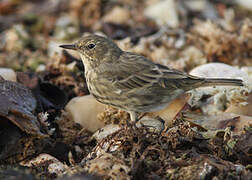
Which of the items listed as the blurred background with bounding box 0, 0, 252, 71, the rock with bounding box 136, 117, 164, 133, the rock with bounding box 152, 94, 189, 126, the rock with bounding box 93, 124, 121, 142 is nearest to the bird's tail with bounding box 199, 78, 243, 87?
the rock with bounding box 152, 94, 189, 126

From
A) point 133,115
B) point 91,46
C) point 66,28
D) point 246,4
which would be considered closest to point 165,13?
point 246,4

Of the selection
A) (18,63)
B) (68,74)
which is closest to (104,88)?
(68,74)

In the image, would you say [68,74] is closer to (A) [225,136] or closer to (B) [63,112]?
(B) [63,112]

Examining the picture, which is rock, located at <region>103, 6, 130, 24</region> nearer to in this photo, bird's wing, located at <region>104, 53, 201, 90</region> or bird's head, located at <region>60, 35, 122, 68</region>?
bird's head, located at <region>60, 35, 122, 68</region>

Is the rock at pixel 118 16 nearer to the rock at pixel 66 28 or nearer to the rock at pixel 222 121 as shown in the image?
A: the rock at pixel 66 28

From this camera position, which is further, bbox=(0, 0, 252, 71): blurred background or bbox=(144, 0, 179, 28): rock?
bbox=(144, 0, 179, 28): rock

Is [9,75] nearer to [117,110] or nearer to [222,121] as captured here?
[117,110]

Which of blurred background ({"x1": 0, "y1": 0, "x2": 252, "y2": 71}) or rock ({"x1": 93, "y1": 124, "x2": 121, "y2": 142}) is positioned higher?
→ blurred background ({"x1": 0, "y1": 0, "x2": 252, "y2": 71})
